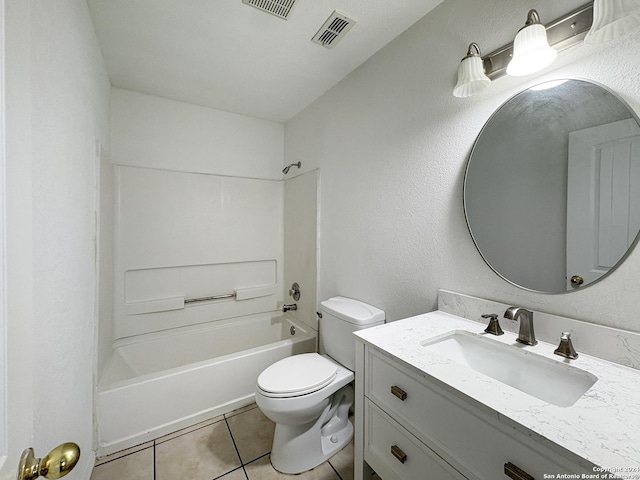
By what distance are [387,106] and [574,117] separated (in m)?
0.92

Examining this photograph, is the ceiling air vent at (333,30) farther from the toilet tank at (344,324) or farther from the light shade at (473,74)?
the toilet tank at (344,324)

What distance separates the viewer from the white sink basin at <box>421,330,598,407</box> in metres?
0.83

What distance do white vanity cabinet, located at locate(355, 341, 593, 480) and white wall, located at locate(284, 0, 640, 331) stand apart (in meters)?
0.56

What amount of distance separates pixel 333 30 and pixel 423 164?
2.92ft

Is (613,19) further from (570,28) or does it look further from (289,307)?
(289,307)

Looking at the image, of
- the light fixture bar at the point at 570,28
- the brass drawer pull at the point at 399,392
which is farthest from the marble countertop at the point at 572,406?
the light fixture bar at the point at 570,28

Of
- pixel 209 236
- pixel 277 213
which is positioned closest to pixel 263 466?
pixel 209 236

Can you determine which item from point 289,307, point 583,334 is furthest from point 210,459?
point 583,334

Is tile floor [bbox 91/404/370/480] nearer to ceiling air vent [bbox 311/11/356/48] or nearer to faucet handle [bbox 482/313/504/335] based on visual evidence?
faucet handle [bbox 482/313/504/335]

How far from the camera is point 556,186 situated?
3.21 ft

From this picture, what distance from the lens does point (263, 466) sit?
1418mm

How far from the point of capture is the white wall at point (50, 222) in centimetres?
46

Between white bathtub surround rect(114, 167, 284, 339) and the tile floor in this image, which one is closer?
the tile floor

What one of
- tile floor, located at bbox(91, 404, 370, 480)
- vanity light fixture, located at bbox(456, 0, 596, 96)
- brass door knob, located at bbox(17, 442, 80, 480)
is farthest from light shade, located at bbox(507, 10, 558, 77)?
tile floor, located at bbox(91, 404, 370, 480)
